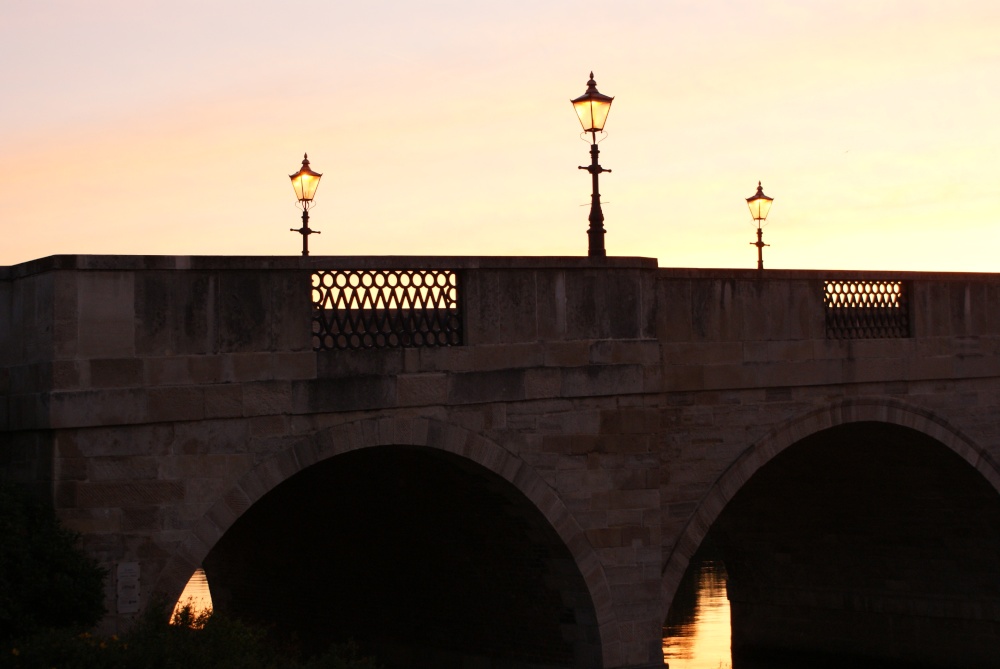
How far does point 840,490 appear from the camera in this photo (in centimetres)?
2298

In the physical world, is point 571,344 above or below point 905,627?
above

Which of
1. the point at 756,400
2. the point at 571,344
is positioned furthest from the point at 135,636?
the point at 756,400

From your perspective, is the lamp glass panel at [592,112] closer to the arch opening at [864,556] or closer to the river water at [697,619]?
the arch opening at [864,556]

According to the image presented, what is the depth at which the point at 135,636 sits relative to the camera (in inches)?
418

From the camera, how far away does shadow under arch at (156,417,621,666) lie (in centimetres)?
1225

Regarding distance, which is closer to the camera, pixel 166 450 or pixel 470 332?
pixel 166 450

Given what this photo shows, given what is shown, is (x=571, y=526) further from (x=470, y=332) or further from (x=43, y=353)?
(x=43, y=353)

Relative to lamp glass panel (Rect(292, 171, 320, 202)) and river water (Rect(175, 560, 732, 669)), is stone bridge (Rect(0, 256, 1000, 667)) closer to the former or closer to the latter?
lamp glass panel (Rect(292, 171, 320, 202))

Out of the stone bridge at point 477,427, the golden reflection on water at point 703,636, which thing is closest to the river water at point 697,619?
the golden reflection on water at point 703,636

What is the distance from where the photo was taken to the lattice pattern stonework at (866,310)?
1772 centimetres

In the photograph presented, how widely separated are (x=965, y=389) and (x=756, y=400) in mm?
4293

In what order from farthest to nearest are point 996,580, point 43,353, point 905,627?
point 905,627 → point 996,580 → point 43,353

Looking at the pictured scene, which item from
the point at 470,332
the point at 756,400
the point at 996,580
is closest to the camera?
the point at 470,332

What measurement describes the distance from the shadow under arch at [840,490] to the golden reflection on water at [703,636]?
0.83 meters
